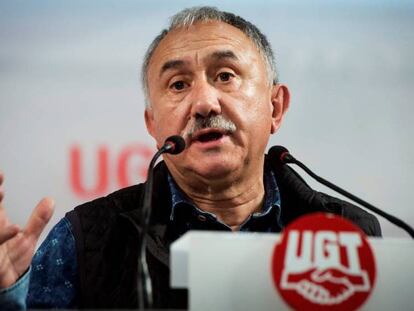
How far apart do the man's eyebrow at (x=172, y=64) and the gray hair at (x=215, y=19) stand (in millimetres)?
127

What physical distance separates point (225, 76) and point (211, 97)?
0.10 meters

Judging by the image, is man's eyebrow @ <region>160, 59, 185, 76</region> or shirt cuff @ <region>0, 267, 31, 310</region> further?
man's eyebrow @ <region>160, 59, 185, 76</region>

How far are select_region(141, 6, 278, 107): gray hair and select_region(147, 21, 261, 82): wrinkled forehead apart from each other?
0.02 metres

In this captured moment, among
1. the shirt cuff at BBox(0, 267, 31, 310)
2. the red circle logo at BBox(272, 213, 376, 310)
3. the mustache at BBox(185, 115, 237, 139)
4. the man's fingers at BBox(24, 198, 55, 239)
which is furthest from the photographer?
the mustache at BBox(185, 115, 237, 139)

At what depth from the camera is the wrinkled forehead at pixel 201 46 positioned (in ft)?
4.24

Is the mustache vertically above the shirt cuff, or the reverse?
the mustache

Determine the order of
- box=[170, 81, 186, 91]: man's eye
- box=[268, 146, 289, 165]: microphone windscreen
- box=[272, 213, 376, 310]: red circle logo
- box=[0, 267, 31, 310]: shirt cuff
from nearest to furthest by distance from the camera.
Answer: box=[272, 213, 376, 310]: red circle logo, box=[0, 267, 31, 310]: shirt cuff, box=[268, 146, 289, 165]: microphone windscreen, box=[170, 81, 186, 91]: man's eye

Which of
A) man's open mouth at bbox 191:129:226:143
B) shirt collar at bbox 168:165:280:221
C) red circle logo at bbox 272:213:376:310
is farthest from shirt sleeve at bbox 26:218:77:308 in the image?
red circle logo at bbox 272:213:376:310

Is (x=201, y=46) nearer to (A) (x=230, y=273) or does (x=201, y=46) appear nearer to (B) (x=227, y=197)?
(B) (x=227, y=197)

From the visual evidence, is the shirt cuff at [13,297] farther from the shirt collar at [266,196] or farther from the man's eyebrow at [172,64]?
the man's eyebrow at [172,64]

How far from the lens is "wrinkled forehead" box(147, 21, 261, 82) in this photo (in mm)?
1292

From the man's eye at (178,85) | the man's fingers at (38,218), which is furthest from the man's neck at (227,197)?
the man's fingers at (38,218)

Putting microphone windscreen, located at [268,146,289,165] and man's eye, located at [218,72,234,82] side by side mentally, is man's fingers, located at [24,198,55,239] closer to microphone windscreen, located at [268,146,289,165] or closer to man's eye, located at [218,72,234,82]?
microphone windscreen, located at [268,146,289,165]

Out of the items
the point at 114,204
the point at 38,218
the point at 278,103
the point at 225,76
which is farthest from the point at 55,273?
the point at 278,103
